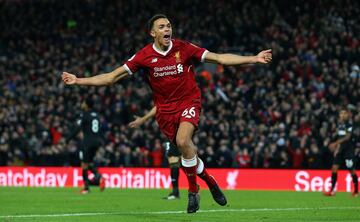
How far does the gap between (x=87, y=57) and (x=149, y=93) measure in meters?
4.73

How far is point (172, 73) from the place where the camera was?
12477mm

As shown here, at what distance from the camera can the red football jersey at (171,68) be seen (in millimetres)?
12469

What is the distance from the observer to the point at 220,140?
28906 mm

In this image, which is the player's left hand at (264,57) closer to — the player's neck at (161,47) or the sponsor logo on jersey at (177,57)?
the sponsor logo on jersey at (177,57)

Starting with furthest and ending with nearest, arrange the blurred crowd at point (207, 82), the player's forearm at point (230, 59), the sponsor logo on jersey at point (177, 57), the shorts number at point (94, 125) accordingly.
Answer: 1. the blurred crowd at point (207, 82)
2. the shorts number at point (94, 125)
3. the sponsor logo on jersey at point (177, 57)
4. the player's forearm at point (230, 59)

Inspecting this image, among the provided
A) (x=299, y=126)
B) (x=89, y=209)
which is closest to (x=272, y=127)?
(x=299, y=126)

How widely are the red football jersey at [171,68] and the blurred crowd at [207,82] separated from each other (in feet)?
42.0

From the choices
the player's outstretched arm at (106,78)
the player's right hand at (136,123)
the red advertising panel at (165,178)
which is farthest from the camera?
the red advertising panel at (165,178)

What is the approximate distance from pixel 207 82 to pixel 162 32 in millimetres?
19742

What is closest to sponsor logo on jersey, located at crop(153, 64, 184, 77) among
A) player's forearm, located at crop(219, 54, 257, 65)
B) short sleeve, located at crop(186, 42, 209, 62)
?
short sleeve, located at crop(186, 42, 209, 62)

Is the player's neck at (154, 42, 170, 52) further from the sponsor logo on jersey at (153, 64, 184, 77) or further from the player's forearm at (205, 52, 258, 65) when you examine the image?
the player's forearm at (205, 52, 258, 65)

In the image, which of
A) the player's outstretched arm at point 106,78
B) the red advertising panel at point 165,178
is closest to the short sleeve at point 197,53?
the player's outstretched arm at point 106,78

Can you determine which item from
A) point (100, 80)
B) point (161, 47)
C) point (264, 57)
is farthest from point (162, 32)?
point (264, 57)

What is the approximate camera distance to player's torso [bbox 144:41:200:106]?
12.5 metres
